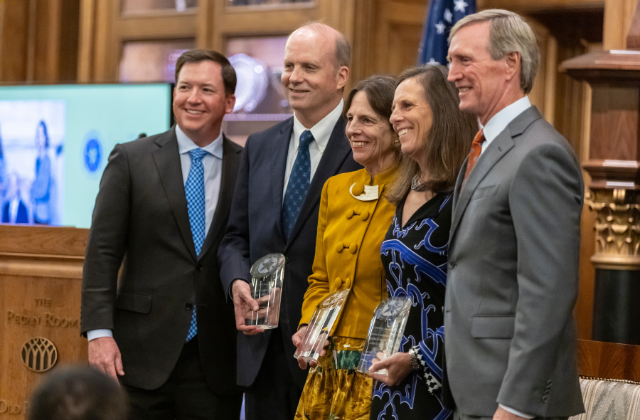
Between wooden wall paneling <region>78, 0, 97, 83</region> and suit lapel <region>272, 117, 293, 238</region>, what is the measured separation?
4021mm

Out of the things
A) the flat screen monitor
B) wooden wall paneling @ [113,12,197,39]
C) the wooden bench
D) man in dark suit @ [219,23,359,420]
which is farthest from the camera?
wooden wall paneling @ [113,12,197,39]

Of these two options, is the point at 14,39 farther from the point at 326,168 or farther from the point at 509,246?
the point at 509,246

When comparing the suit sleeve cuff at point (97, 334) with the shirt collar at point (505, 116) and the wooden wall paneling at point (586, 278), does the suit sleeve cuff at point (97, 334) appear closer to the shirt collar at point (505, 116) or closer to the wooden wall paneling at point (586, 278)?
the shirt collar at point (505, 116)

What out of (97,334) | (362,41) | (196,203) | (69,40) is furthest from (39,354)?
(69,40)

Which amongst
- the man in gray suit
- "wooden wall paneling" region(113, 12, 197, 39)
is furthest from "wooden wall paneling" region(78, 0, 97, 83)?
the man in gray suit

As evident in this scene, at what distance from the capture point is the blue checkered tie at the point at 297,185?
8.07 feet

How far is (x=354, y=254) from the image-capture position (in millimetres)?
2121

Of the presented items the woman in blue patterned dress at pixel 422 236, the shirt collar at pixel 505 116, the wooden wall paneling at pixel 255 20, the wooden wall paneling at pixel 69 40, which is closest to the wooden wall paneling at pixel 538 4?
the wooden wall paneling at pixel 255 20

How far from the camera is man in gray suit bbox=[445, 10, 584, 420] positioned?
1.54m

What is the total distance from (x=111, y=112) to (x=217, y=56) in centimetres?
175

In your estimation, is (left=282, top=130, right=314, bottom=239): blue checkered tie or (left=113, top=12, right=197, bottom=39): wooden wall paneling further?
(left=113, top=12, right=197, bottom=39): wooden wall paneling

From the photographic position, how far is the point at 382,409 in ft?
6.34

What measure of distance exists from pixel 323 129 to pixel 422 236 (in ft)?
2.42

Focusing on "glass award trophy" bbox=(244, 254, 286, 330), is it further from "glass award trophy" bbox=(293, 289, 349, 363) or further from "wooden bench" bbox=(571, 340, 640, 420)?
"wooden bench" bbox=(571, 340, 640, 420)
